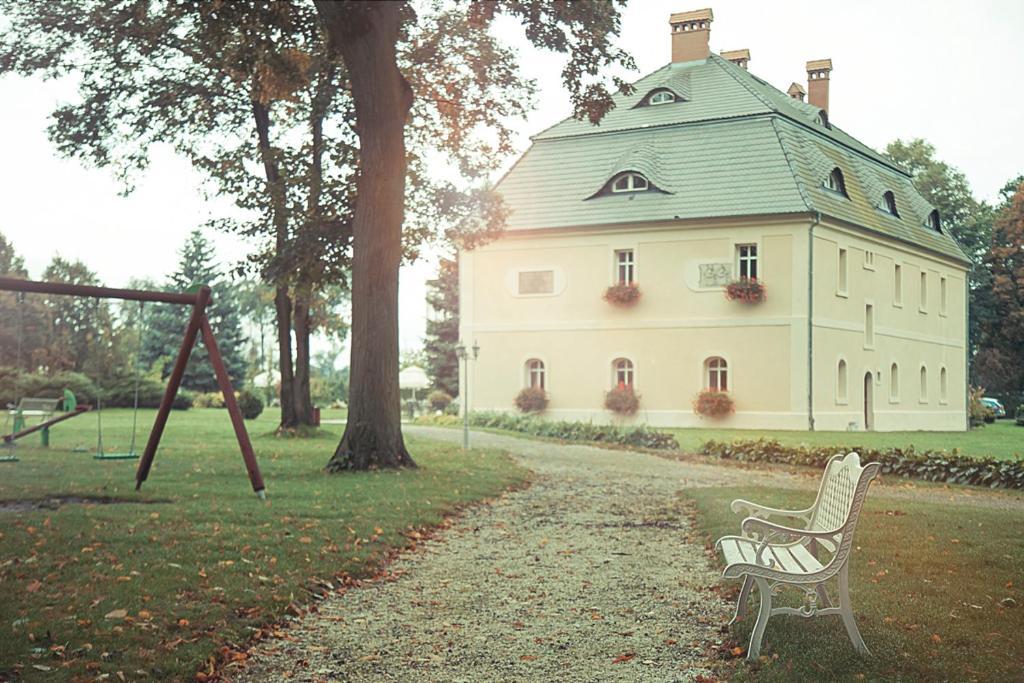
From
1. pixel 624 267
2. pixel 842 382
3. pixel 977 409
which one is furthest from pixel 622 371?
pixel 977 409

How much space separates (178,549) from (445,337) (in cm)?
3497

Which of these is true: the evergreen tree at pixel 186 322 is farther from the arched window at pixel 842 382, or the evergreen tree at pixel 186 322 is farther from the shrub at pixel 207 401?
the arched window at pixel 842 382

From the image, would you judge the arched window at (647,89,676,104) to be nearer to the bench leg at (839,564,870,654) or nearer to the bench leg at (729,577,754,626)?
the bench leg at (729,577,754,626)

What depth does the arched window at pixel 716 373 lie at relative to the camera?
31.5 meters

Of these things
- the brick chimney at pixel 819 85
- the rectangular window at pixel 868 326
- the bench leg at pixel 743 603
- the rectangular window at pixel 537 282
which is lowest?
the bench leg at pixel 743 603

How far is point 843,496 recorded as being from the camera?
20.0 feet

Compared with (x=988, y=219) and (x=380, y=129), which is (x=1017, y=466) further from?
(x=380, y=129)

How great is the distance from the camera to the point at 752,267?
31.6m

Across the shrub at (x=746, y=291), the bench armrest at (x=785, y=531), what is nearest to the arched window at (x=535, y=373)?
the shrub at (x=746, y=291)

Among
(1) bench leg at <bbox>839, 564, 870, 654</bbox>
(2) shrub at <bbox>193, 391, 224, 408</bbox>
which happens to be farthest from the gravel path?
(2) shrub at <bbox>193, 391, 224, 408</bbox>

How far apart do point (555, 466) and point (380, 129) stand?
6432 mm

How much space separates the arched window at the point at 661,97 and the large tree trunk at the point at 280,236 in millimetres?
16287

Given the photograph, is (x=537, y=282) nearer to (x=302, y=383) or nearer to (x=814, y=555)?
(x=302, y=383)

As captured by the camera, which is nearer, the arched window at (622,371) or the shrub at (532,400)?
the arched window at (622,371)
